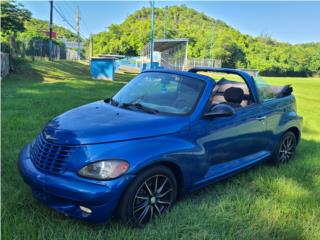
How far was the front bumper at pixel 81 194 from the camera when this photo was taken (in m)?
3.16

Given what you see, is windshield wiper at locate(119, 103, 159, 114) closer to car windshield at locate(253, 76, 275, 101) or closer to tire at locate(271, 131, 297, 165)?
car windshield at locate(253, 76, 275, 101)

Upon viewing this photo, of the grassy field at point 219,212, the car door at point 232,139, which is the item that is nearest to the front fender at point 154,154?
the car door at point 232,139

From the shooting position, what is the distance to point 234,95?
5008 millimetres

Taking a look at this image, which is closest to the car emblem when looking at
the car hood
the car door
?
the car hood

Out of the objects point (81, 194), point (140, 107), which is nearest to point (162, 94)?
point (140, 107)

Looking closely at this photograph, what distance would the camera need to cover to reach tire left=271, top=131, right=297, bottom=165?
5.75 m

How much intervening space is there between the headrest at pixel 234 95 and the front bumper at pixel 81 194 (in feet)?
7.47

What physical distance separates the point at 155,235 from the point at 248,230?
37.3 inches

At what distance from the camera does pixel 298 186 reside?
489cm

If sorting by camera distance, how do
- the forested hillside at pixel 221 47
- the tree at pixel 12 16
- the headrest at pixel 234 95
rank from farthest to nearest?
the forested hillside at pixel 221 47 → the tree at pixel 12 16 → the headrest at pixel 234 95

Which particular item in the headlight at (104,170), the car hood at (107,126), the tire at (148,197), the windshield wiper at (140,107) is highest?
the windshield wiper at (140,107)

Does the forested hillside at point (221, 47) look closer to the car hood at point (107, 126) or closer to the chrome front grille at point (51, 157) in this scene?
the car hood at point (107, 126)

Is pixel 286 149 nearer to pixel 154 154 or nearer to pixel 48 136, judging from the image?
pixel 154 154

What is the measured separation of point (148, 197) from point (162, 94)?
4.69 feet
